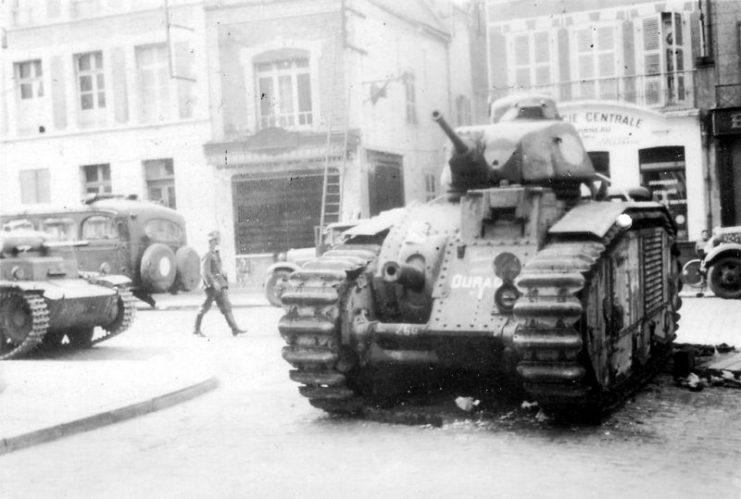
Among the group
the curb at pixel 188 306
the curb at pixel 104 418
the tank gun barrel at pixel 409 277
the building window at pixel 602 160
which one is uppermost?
the building window at pixel 602 160

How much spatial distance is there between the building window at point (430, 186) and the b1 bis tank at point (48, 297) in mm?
14190

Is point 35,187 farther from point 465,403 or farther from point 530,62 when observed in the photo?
point 465,403

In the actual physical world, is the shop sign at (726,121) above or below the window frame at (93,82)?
below

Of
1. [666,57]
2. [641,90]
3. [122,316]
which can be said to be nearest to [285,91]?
[641,90]

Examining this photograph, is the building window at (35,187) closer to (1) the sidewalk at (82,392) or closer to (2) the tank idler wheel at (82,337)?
(2) the tank idler wheel at (82,337)

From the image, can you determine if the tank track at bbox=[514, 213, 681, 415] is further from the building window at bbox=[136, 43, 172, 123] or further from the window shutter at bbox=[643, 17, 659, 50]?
the building window at bbox=[136, 43, 172, 123]

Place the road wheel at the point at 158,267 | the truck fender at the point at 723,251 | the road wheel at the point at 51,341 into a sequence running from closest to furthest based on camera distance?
1. the road wheel at the point at 51,341
2. the truck fender at the point at 723,251
3. the road wheel at the point at 158,267

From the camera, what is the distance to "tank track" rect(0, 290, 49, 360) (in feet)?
39.7

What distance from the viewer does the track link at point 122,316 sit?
1351 centimetres

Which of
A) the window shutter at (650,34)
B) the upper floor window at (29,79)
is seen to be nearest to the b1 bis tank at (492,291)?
the window shutter at (650,34)

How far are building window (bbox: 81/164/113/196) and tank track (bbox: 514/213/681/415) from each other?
21.4 meters

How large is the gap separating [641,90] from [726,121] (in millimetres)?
2121

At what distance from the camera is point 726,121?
22.4 m

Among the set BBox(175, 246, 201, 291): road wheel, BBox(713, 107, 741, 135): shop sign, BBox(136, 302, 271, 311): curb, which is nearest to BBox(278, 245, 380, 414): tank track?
BBox(136, 302, 271, 311): curb
